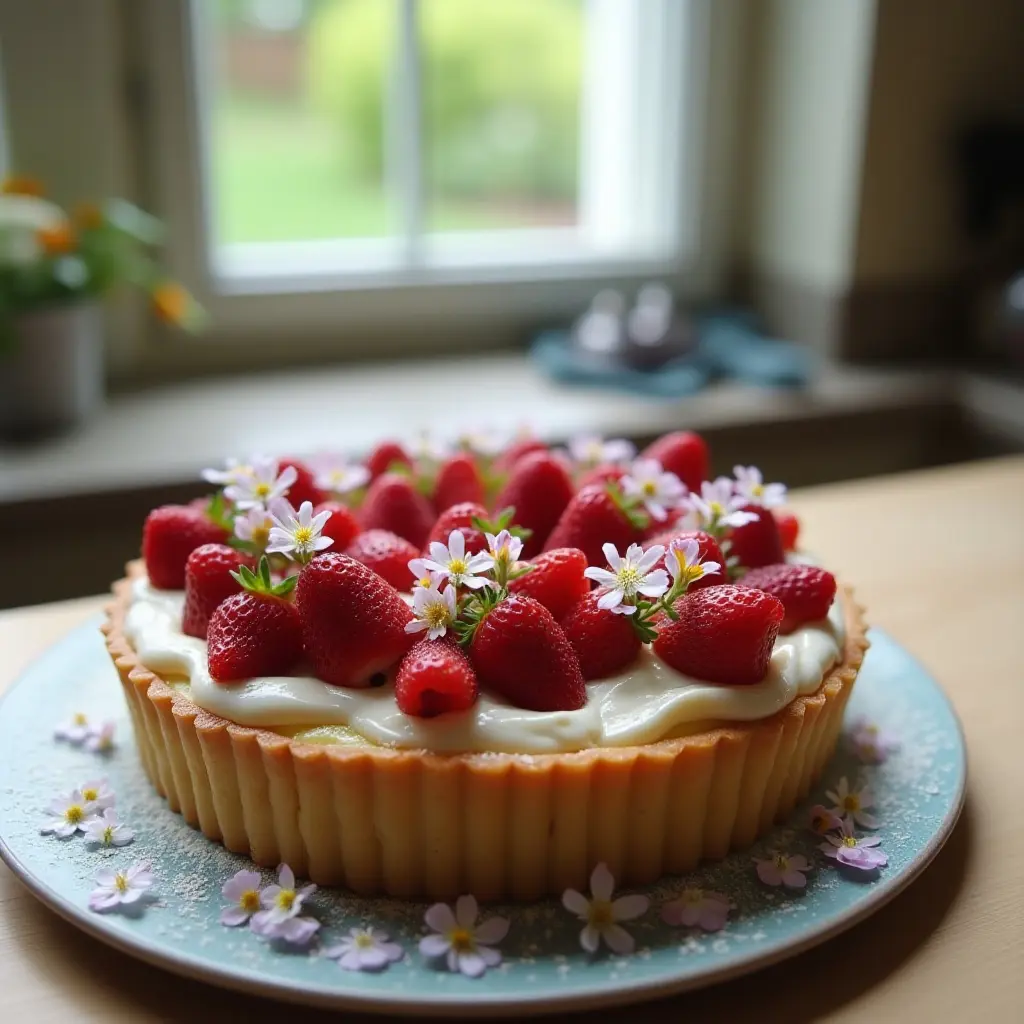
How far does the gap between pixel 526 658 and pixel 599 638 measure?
0.22 feet

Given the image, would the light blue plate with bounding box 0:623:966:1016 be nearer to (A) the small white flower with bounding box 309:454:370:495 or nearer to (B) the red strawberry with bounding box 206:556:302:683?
(B) the red strawberry with bounding box 206:556:302:683

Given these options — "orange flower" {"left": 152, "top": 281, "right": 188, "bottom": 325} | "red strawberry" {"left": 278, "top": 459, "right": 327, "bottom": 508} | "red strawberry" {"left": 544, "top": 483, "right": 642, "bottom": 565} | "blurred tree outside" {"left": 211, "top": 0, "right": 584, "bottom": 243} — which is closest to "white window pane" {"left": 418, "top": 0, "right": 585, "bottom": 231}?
"blurred tree outside" {"left": 211, "top": 0, "right": 584, "bottom": 243}

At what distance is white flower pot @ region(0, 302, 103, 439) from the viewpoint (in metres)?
1.73

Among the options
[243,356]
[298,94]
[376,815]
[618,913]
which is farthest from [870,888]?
[298,94]

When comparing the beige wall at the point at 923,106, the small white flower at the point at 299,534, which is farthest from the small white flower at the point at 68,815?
the beige wall at the point at 923,106

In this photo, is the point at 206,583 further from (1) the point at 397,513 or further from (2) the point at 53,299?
(2) the point at 53,299

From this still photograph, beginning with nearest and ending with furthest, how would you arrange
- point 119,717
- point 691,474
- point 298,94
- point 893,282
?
point 119,717 → point 691,474 → point 893,282 → point 298,94

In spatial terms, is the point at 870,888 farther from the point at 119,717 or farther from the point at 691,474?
the point at 119,717

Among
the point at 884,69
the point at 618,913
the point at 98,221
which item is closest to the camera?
the point at 618,913

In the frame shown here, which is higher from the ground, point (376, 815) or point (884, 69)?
point (884, 69)

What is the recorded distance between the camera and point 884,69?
2.13m

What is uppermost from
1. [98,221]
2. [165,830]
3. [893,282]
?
[98,221]

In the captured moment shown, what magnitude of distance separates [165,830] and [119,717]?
0.16 metres

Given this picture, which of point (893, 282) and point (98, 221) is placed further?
point (893, 282)
